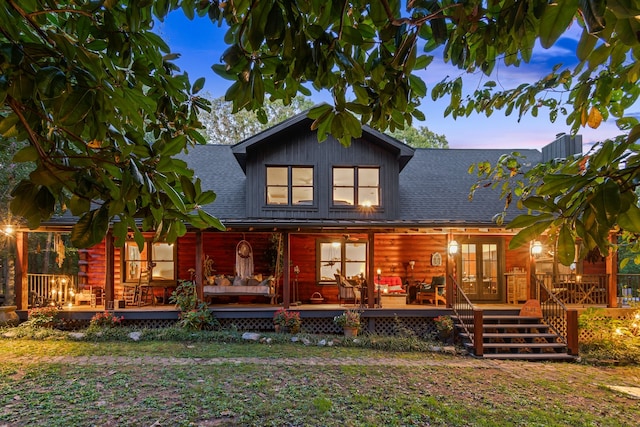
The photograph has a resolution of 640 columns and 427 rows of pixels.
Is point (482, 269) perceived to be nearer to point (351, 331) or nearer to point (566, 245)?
point (351, 331)

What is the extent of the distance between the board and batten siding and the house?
→ 30 mm

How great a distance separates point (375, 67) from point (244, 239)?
1145 cm

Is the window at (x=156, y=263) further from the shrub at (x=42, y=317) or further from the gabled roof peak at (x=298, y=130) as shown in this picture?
the gabled roof peak at (x=298, y=130)

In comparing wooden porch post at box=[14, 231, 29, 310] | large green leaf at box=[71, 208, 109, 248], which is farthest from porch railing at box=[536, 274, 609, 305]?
wooden porch post at box=[14, 231, 29, 310]

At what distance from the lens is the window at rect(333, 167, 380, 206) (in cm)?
1320

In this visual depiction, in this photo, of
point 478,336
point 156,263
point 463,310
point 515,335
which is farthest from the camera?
point 156,263

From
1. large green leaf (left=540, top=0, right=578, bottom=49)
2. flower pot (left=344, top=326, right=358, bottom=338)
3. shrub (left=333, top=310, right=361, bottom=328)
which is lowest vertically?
flower pot (left=344, top=326, right=358, bottom=338)

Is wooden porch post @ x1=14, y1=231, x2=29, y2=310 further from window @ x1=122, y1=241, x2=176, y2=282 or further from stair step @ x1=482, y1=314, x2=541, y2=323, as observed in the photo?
stair step @ x1=482, y1=314, x2=541, y2=323

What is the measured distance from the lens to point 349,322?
11.1m

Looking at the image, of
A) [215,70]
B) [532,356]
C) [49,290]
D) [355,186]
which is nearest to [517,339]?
[532,356]

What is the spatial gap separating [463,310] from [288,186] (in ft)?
19.8

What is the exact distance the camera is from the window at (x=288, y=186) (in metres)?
13.1

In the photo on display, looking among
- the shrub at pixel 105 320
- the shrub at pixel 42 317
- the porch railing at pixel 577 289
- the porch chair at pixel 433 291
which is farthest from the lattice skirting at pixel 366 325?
the shrub at pixel 42 317

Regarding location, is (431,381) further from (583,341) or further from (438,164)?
(438,164)
